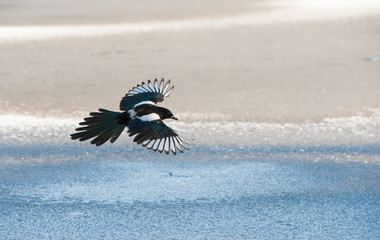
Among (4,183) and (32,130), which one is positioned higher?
(32,130)

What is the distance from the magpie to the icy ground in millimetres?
471

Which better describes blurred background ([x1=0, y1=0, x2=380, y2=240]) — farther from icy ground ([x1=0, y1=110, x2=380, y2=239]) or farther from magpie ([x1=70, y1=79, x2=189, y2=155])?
magpie ([x1=70, y1=79, x2=189, y2=155])

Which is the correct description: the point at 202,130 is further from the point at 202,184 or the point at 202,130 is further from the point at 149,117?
the point at 149,117

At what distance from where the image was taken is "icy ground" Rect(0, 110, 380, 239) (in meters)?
4.07

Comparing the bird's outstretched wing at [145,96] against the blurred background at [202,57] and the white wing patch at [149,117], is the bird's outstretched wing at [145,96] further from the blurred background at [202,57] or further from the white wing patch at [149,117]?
the blurred background at [202,57]

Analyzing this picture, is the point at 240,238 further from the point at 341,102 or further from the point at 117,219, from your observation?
the point at 341,102

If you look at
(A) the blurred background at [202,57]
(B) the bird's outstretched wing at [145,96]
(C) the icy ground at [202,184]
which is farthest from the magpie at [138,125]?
(A) the blurred background at [202,57]

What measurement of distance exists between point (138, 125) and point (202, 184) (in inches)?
39.1

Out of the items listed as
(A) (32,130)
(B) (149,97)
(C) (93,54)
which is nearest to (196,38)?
(C) (93,54)

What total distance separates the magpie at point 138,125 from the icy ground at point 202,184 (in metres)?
0.47

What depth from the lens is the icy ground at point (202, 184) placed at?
4.07 m

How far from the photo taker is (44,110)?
6867 mm

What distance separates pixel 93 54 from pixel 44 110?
9.73 ft

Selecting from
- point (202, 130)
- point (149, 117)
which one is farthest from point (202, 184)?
point (202, 130)
